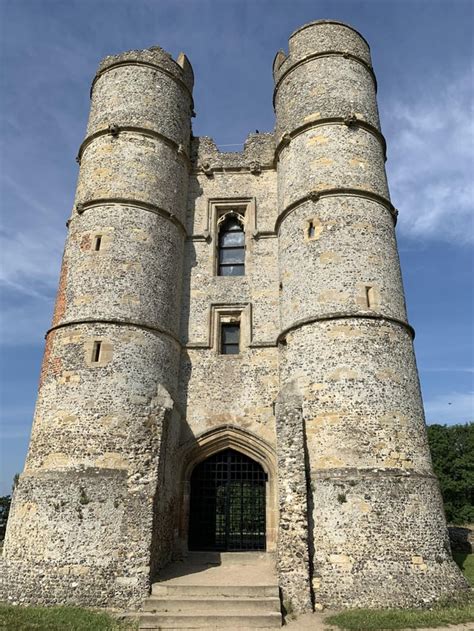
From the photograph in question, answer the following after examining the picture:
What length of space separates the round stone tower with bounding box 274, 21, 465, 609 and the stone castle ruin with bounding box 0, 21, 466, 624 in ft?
0.14

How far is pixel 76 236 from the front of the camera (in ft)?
45.1

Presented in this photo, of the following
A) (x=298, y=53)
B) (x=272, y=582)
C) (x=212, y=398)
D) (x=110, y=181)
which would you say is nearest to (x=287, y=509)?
(x=272, y=582)

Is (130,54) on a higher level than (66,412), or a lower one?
higher

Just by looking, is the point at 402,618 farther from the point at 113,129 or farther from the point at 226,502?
the point at 113,129

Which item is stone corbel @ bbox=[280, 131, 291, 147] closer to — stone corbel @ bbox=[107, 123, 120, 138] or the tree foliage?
stone corbel @ bbox=[107, 123, 120, 138]

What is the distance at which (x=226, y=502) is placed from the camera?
12664 millimetres

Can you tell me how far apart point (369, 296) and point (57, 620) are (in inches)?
379

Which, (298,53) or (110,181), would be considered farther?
(298,53)

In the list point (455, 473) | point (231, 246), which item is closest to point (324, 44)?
point (231, 246)

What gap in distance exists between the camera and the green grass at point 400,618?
8477 millimetres

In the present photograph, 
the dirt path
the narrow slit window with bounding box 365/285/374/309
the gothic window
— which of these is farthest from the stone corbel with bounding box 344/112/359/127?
the dirt path

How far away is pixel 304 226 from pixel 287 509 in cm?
744

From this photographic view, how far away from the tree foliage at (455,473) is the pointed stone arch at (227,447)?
2756 centimetres

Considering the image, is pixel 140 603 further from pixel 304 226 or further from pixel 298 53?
pixel 298 53
